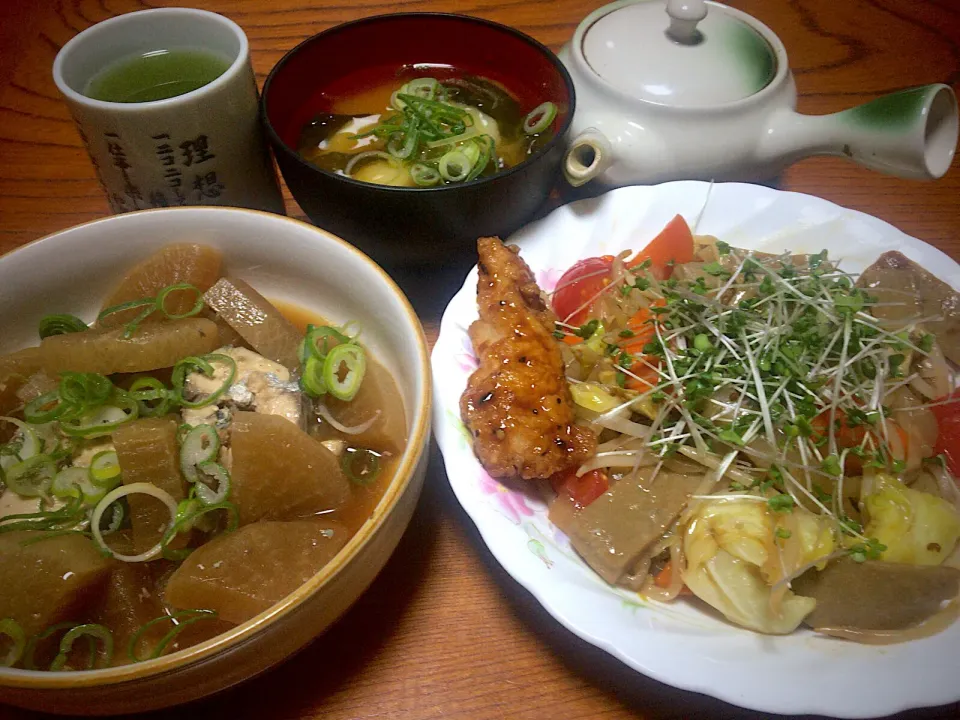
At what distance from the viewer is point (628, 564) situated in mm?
1081

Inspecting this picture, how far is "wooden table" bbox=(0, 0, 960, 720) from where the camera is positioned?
102 centimetres

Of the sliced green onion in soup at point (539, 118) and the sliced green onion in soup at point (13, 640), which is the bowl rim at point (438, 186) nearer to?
the sliced green onion in soup at point (539, 118)

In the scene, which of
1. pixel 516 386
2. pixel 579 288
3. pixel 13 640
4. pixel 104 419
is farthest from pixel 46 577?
pixel 579 288

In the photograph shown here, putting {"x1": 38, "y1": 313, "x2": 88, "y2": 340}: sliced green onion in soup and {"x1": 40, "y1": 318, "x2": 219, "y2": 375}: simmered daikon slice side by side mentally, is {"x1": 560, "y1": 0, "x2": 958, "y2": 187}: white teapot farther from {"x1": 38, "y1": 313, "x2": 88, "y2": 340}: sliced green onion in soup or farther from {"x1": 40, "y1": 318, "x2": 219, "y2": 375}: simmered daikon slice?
{"x1": 38, "y1": 313, "x2": 88, "y2": 340}: sliced green onion in soup

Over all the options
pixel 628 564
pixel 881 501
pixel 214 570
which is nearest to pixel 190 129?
pixel 214 570

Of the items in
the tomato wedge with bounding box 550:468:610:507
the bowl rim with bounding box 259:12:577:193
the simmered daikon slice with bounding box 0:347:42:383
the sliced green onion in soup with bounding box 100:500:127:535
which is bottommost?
the tomato wedge with bounding box 550:468:610:507

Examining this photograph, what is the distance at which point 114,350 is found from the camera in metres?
1.15

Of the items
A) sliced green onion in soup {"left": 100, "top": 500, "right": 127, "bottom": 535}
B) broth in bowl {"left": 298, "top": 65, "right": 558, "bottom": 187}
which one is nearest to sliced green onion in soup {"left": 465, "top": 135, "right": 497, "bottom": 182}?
broth in bowl {"left": 298, "top": 65, "right": 558, "bottom": 187}

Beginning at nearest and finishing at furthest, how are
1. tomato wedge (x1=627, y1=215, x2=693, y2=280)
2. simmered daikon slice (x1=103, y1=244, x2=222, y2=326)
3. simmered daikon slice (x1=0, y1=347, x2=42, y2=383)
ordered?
simmered daikon slice (x1=0, y1=347, x2=42, y2=383), simmered daikon slice (x1=103, y1=244, x2=222, y2=326), tomato wedge (x1=627, y1=215, x2=693, y2=280)

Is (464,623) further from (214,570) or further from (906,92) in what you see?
(906,92)

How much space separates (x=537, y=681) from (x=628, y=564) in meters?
0.23

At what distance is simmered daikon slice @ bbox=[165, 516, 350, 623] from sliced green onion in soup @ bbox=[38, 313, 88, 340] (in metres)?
0.58

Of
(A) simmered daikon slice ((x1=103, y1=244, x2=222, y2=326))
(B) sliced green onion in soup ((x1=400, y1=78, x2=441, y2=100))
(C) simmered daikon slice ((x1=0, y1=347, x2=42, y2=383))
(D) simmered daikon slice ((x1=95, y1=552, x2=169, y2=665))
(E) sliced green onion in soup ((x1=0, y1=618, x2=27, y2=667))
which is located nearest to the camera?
(E) sliced green onion in soup ((x1=0, y1=618, x2=27, y2=667))

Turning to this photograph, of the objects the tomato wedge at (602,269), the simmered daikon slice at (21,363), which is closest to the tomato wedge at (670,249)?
the tomato wedge at (602,269)
